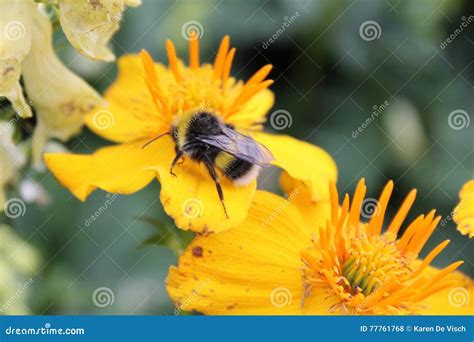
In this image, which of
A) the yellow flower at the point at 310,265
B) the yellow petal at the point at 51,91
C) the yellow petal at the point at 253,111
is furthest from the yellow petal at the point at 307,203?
the yellow petal at the point at 51,91

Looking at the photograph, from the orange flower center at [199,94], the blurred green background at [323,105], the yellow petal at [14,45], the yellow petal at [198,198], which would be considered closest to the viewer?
the yellow petal at [14,45]

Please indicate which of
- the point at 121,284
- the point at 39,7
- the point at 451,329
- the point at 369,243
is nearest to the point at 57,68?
Result: the point at 39,7

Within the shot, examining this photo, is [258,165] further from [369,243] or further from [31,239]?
[31,239]

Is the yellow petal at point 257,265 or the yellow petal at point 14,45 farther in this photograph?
the yellow petal at point 257,265

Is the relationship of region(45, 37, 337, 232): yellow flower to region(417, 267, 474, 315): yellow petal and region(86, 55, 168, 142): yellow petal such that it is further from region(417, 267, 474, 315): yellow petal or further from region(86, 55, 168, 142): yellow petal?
region(417, 267, 474, 315): yellow petal

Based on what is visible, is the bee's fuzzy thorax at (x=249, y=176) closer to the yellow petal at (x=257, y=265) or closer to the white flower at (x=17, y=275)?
the yellow petal at (x=257, y=265)

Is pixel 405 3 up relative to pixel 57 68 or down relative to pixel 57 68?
up

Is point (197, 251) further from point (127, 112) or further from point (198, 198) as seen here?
point (127, 112)
